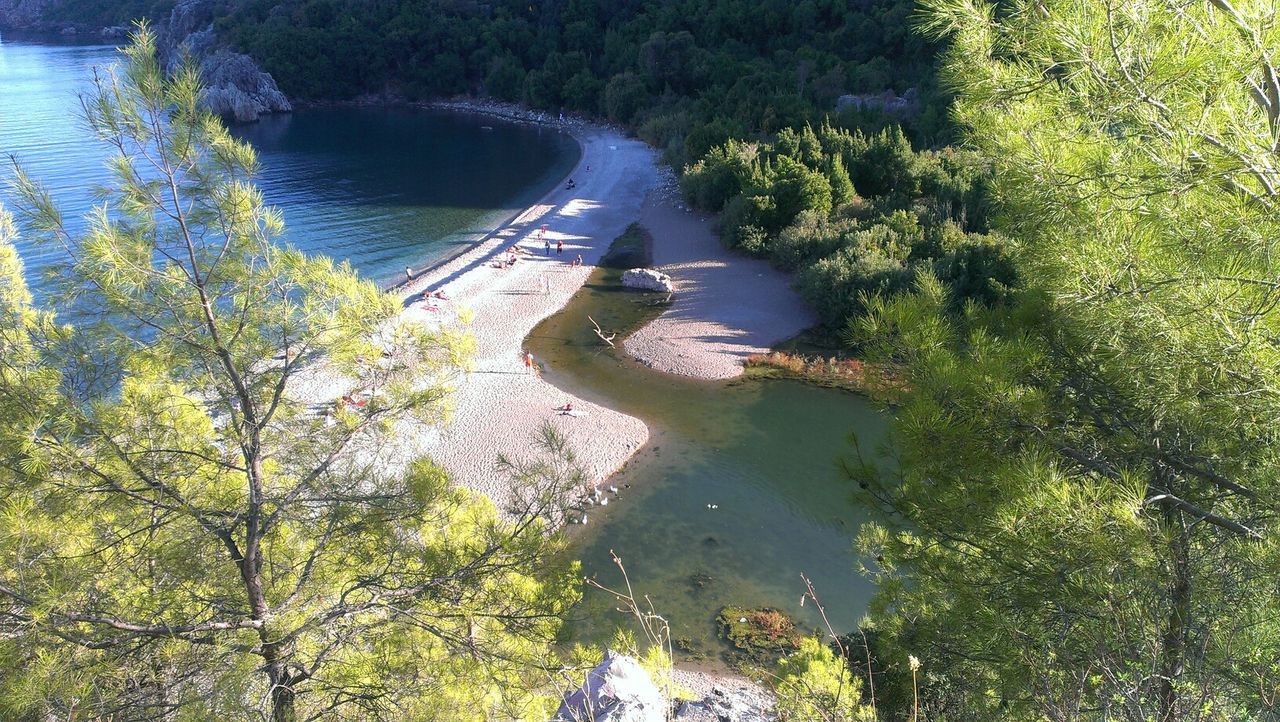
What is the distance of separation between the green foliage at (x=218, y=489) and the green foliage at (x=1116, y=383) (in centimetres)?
315

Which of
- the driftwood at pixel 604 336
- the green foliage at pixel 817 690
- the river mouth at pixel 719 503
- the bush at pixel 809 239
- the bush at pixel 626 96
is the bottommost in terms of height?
the river mouth at pixel 719 503

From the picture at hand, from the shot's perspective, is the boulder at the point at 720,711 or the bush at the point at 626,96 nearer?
the boulder at the point at 720,711

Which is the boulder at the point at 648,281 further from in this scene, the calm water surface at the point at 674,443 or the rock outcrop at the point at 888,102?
the rock outcrop at the point at 888,102

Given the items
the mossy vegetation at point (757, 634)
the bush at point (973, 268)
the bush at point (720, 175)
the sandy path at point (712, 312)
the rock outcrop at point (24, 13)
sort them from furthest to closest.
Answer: the rock outcrop at point (24, 13) < the bush at point (720, 175) < the sandy path at point (712, 312) < the bush at point (973, 268) < the mossy vegetation at point (757, 634)

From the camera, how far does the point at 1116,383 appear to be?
489cm

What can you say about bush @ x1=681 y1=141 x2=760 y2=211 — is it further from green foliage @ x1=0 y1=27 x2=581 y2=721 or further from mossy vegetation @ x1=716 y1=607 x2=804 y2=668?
green foliage @ x1=0 y1=27 x2=581 y2=721

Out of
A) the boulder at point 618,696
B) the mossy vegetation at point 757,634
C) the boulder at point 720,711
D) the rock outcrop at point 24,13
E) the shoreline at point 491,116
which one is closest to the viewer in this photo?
the boulder at point 618,696

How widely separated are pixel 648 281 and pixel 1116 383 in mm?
21709

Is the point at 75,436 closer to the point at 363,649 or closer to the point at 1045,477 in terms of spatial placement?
the point at 363,649

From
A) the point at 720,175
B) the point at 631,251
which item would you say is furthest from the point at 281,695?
the point at 720,175

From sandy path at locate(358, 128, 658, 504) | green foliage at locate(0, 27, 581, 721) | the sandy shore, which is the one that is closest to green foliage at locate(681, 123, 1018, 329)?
the sandy shore

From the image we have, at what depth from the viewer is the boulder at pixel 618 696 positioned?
650 cm

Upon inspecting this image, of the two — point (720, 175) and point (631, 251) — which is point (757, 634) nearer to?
point (631, 251)

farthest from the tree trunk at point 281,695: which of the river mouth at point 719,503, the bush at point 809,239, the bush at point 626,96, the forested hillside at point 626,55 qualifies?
the bush at point 626,96
